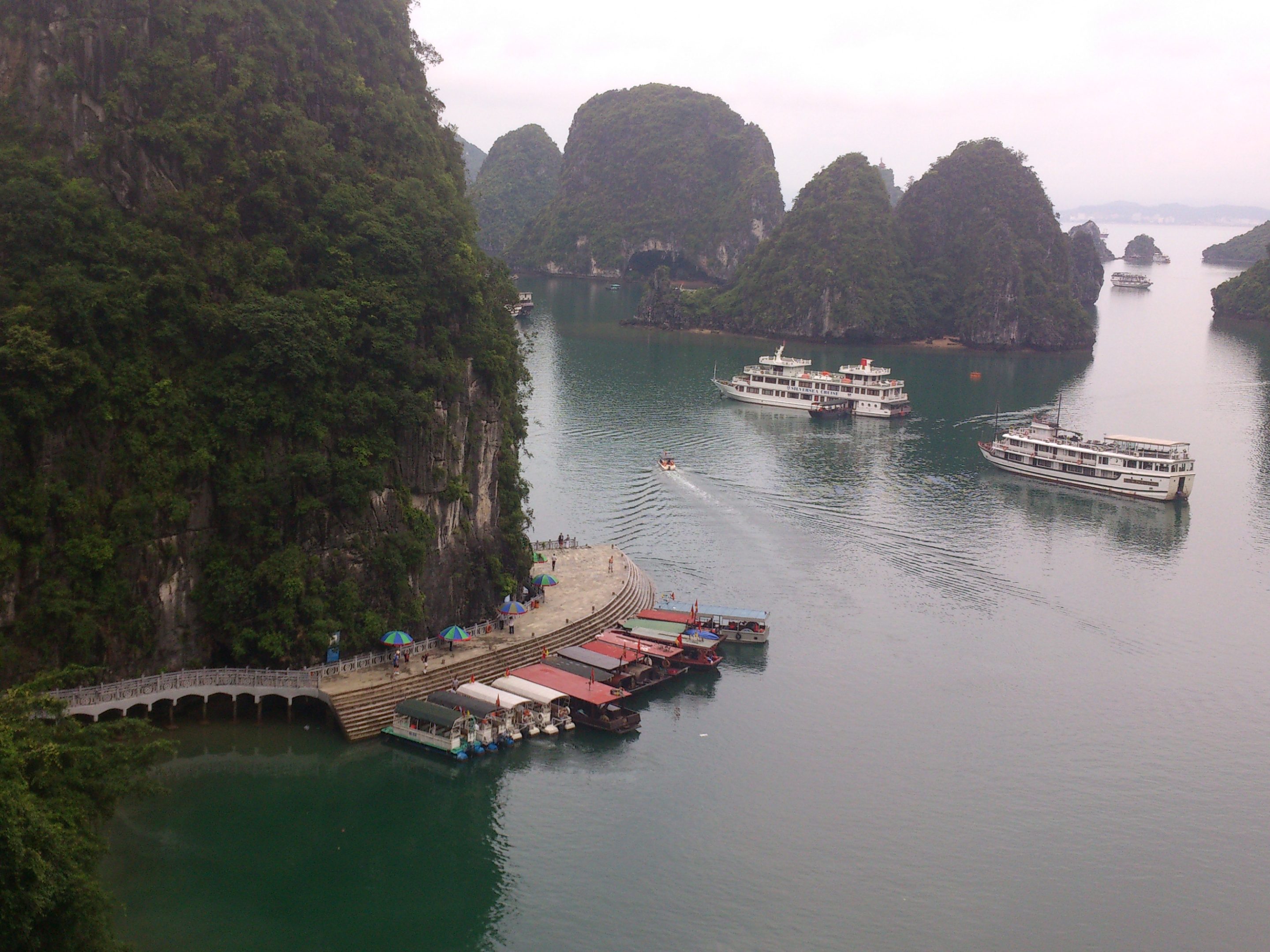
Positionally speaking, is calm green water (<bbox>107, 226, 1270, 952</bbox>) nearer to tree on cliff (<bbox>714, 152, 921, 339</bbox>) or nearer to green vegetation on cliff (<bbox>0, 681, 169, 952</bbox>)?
green vegetation on cliff (<bbox>0, 681, 169, 952</bbox>)

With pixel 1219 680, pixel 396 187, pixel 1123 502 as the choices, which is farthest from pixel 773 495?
pixel 396 187

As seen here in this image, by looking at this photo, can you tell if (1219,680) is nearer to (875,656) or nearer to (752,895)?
(875,656)

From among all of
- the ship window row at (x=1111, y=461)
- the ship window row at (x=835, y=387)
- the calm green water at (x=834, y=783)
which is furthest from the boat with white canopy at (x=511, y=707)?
the ship window row at (x=835, y=387)

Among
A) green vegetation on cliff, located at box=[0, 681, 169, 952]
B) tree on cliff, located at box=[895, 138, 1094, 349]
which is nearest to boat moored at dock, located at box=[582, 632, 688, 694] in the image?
green vegetation on cliff, located at box=[0, 681, 169, 952]

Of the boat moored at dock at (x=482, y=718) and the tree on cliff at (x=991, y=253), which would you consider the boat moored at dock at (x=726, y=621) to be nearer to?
the boat moored at dock at (x=482, y=718)

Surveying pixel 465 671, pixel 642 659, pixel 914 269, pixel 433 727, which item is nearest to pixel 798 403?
pixel 914 269

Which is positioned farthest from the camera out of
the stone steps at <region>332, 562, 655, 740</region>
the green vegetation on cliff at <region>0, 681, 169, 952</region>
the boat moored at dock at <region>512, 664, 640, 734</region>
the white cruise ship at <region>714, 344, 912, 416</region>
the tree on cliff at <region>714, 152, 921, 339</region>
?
the tree on cliff at <region>714, 152, 921, 339</region>
